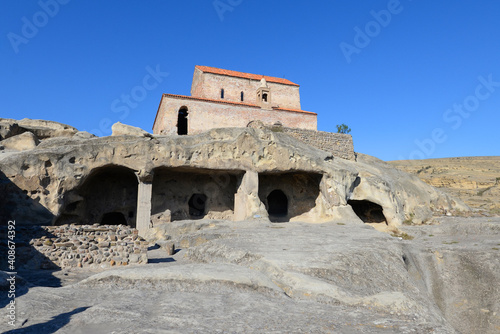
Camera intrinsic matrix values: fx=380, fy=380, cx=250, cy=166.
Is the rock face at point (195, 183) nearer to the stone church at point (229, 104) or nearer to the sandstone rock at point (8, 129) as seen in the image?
the sandstone rock at point (8, 129)

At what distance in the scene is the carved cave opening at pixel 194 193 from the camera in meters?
18.0

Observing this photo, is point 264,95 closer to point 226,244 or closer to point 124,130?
point 124,130

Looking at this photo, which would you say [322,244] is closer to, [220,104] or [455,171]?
[220,104]

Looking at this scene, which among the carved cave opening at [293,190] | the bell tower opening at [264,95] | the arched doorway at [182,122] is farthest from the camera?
the bell tower opening at [264,95]

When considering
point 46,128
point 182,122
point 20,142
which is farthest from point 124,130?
point 182,122

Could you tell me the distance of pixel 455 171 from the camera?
1670 inches

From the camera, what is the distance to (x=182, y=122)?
1147 inches

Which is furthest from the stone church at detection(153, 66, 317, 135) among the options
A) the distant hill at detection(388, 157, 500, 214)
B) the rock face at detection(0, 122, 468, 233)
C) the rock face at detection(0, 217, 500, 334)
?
the rock face at detection(0, 217, 500, 334)

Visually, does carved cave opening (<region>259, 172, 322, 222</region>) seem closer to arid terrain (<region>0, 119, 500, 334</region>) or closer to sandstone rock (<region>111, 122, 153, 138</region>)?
arid terrain (<region>0, 119, 500, 334</region>)

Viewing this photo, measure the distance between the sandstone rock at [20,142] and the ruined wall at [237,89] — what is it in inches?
577

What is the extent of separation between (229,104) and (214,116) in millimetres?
1505

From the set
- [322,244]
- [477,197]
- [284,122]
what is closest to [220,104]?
[284,122]

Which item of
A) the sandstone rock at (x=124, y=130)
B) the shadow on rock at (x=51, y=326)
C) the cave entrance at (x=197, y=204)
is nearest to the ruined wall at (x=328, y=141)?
the cave entrance at (x=197, y=204)

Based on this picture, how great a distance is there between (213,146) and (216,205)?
3374 millimetres
